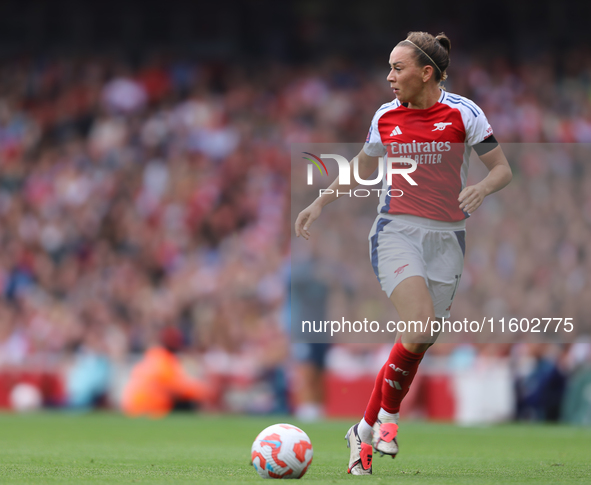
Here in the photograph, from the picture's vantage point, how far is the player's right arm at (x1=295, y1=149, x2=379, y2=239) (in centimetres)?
585

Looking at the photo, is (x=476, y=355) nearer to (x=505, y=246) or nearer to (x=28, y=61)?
(x=505, y=246)

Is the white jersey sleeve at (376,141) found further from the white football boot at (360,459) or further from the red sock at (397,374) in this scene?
the white football boot at (360,459)

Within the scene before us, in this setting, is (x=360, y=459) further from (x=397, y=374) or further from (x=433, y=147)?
(x=433, y=147)

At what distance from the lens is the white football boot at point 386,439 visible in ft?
17.6

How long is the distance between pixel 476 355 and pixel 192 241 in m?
5.92

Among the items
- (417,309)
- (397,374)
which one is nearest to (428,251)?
(417,309)

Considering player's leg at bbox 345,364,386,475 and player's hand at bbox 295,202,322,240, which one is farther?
player's hand at bbox 295,202,322,240

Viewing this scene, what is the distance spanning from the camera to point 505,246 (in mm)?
11258

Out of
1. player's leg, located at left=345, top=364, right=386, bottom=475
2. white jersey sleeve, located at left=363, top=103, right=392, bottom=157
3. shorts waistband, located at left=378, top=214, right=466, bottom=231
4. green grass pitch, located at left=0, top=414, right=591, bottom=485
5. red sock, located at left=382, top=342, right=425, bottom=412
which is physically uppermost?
white jersey sleeve, located at left=363, top=103, right=392, bottom=157

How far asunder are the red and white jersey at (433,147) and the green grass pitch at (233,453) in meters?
1.59

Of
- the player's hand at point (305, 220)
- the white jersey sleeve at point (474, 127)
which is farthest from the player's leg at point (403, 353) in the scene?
the white jersey sleeve at point (474, 127)

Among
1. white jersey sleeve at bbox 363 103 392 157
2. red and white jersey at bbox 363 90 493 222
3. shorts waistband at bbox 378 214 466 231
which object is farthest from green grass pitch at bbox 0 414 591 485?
white jersey sleeve at bbox 363 103 392 157

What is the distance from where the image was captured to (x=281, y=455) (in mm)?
4926

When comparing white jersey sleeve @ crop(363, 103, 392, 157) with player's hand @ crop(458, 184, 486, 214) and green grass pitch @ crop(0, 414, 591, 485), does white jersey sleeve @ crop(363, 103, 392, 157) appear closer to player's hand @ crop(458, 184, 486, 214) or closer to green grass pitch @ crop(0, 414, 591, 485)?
player's hand @ crop(458, 184, 486, 214)
